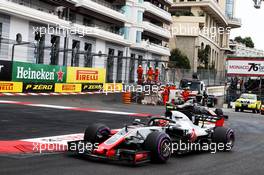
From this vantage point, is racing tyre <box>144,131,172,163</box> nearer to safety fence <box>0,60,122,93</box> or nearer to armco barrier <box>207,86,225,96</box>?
safety fence <box>0,60,122,93</box>

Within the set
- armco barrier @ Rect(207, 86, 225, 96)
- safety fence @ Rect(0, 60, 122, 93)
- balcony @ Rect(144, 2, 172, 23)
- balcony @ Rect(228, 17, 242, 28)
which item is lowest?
armco barrier @ Rect(207, 86, 225, 96)

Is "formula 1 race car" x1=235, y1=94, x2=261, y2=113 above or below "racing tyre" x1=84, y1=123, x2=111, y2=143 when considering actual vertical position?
below

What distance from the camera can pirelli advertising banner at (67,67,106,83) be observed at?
3112 cm

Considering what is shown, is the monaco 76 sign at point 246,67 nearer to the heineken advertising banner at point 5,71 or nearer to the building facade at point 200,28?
the heineken advertising banner at point 5,71

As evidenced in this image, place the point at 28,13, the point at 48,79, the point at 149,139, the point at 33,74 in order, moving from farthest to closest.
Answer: the point at 28,13 < the point at 48,79 < the point at 33,74 < the point at 149,139

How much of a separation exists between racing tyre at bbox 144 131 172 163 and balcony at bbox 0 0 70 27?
27744mm

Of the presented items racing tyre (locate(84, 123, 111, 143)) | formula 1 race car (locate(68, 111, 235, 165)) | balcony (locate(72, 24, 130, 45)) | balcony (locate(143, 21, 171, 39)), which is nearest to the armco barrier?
balcony (locate(72, 24, 130, 45))

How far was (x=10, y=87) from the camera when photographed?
1038 inches

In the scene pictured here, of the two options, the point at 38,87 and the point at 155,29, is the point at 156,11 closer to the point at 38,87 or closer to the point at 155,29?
the point at 155,29

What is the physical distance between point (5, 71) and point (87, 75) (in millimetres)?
7818

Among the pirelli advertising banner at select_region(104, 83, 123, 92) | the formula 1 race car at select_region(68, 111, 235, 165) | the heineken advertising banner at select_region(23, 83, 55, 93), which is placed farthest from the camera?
the pirelli advertising banner at select_region(104, 83, 123, 92)

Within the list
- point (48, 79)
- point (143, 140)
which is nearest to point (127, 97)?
point (48, 79)

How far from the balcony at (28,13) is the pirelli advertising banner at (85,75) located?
8.30m

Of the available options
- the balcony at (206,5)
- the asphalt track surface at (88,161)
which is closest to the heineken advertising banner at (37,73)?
the asphalt track surface at (88,161)
